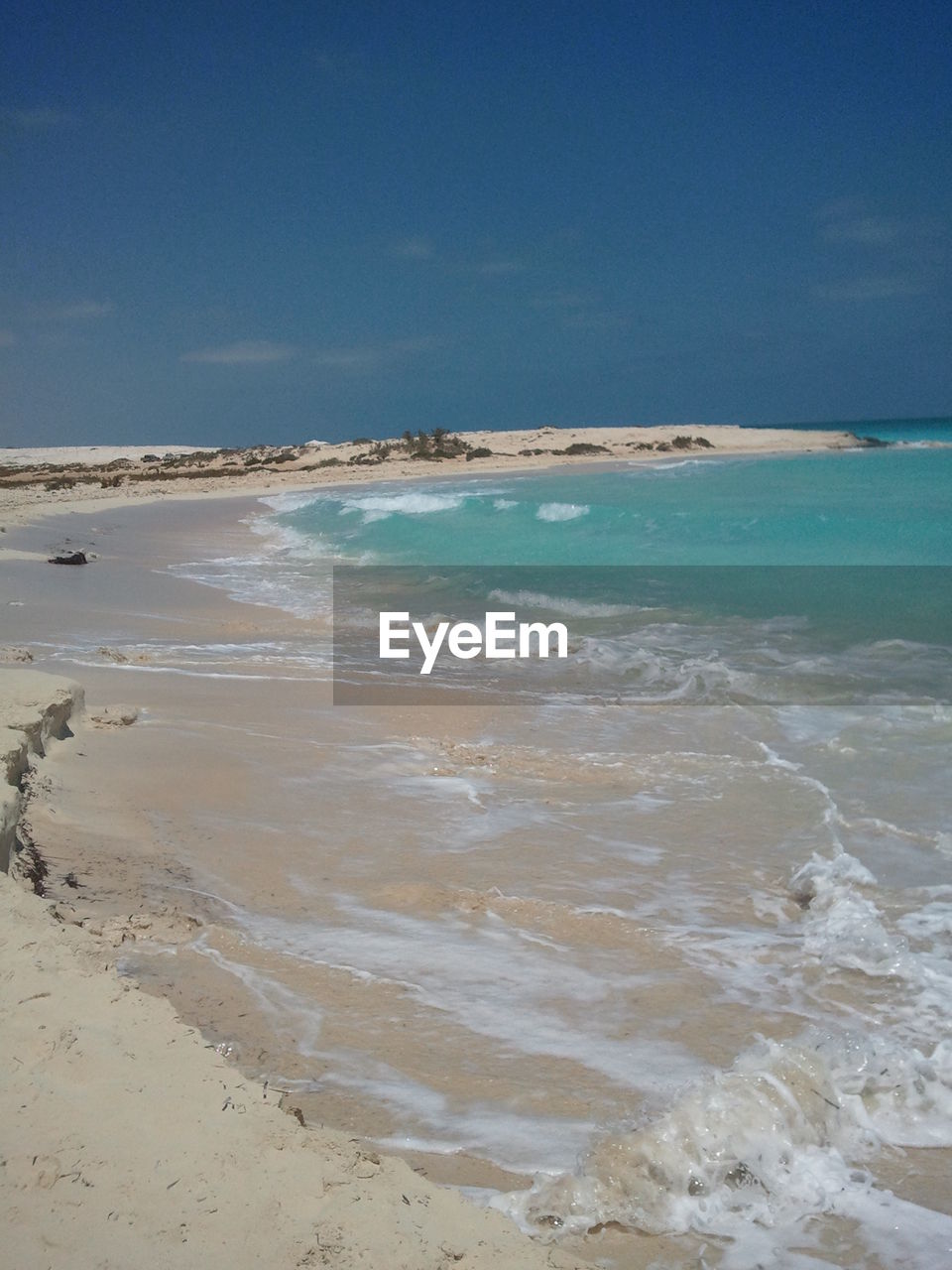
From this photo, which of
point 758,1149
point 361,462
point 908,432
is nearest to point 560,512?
point 758,1149

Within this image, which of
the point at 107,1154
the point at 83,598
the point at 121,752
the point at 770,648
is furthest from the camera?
the point at 83,598

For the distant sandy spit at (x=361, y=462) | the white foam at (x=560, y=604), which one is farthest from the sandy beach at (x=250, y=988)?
the distant sandy spit at (x=361, y=462)

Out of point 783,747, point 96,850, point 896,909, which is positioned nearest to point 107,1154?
point 96,850

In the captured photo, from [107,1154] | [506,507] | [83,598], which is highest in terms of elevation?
[506,507]

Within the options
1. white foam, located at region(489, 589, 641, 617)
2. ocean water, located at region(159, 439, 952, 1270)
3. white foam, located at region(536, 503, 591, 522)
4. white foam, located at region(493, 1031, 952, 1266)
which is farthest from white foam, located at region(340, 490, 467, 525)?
white foam, located at region(493, 1031, 952, 1266)

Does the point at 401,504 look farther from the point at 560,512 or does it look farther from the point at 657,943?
the point at 657,943

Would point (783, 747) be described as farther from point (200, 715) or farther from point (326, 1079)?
point (326, 1079)

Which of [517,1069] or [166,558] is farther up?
[166,558]

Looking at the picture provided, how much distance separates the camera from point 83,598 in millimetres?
9672

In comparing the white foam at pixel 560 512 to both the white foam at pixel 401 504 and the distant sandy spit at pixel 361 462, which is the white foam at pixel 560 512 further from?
the distant sandy spit at pixel 361 462

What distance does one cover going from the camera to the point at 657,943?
10.6 ft

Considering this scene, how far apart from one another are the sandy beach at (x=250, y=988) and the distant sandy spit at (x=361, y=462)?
615 inches

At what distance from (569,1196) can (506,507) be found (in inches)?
762

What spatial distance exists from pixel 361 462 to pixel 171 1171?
38649 mm
